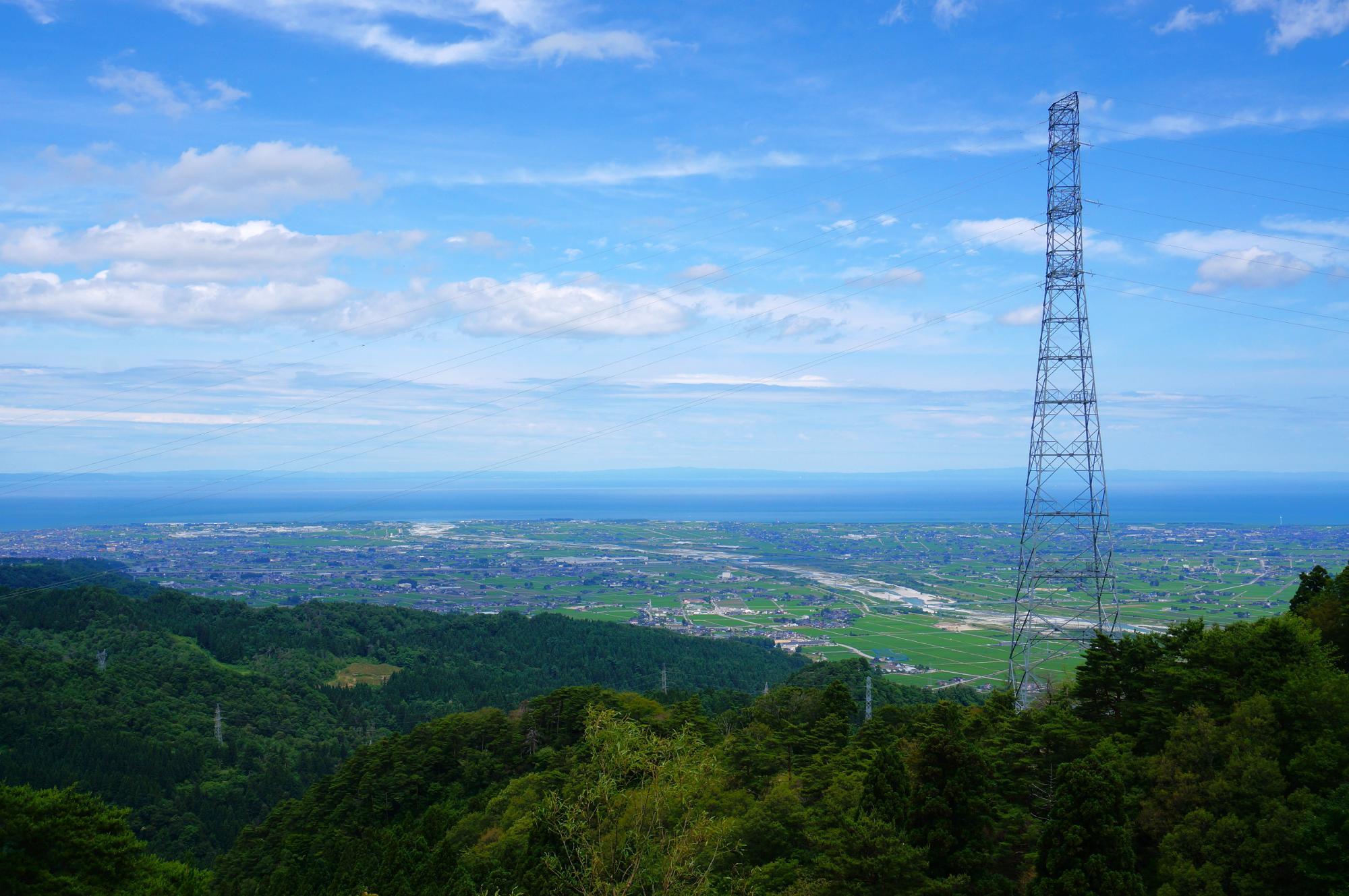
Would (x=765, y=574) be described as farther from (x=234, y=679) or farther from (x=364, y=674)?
(x=234, y=679)

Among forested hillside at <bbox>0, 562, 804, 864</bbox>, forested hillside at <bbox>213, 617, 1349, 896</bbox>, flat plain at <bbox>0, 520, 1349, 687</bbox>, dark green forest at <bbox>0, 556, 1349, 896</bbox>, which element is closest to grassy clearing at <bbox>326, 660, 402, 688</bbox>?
forested hillside at <bbox>0, 562, 804, 864</bbox>

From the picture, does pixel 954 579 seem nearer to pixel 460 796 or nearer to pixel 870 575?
pixel 870 575

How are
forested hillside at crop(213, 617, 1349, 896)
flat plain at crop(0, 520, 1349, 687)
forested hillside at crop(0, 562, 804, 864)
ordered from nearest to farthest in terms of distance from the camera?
forested hillside at crop(213, 617, 1349, 896), forested hillside at crop(0, 562, 804, 864), flat plain at crop(0, 520, 1349, 687)

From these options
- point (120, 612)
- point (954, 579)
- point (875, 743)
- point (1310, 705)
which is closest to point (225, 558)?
point (120, 612)

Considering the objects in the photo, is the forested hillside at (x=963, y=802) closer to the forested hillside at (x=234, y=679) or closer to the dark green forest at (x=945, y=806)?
the dark green forest at (x=945, y=806)

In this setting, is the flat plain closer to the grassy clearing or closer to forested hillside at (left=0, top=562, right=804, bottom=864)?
forested hillside at (left=0, top=562, right=804, bottom=864)
